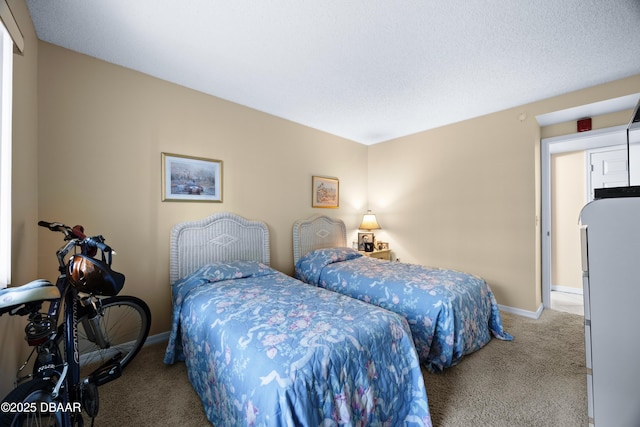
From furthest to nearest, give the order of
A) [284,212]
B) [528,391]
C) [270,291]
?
[284,212] → [270,291] → [528,391]

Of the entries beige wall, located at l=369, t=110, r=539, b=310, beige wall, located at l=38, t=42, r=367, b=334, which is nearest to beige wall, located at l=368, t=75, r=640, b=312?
beige wall, located at l=369, t=110, r=539, b=310

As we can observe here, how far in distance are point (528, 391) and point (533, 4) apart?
2599 mm

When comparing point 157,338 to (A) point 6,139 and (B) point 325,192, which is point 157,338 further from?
(B) point 325,192

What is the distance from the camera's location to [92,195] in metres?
2.17

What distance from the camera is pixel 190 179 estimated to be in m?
2.67

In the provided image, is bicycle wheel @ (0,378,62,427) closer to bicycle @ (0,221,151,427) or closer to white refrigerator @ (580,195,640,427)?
bicycle @ (0,221,151,427)

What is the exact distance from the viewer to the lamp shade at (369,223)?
427cm

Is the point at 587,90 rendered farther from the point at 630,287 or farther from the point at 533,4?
the point at 630,287

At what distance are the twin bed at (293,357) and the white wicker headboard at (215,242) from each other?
0.43 m

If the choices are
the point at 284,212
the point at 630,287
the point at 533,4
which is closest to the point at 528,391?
the point at 630,287

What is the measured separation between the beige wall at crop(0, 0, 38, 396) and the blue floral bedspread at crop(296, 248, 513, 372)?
2.33m

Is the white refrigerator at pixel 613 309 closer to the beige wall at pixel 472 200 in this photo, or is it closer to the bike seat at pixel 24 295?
the beige wall at pixel 472 200

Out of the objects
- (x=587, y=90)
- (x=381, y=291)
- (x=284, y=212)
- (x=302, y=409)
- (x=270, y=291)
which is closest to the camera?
(x=302, y=409)

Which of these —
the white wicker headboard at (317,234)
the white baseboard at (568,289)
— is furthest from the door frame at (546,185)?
the white wicker headboard at (317,234)
